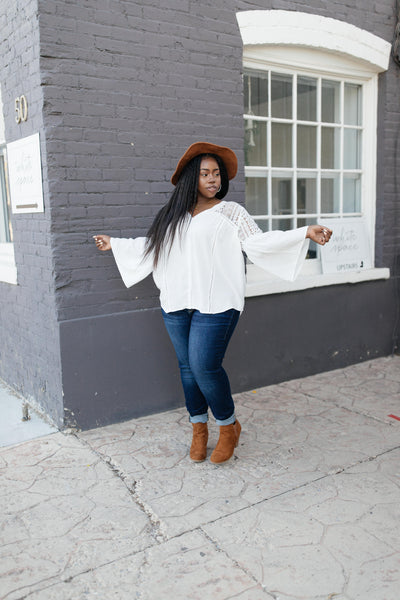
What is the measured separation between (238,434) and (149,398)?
90 cm

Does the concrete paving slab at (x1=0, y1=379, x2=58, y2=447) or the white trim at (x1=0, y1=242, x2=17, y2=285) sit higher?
the white trim at (x1=0, y1=242, x2=17, y2=285)

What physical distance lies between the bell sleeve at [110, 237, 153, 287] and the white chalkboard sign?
228cm

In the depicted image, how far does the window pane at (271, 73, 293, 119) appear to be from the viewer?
15.5ft

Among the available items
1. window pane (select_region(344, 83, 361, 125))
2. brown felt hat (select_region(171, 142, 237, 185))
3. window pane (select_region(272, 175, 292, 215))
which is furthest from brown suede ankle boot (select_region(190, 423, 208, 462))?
window pane (select_region(344, 83, 361, 125))

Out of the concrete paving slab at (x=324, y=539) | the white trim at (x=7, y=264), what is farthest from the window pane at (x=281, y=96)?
the concrete paving slab at (x=324, y=539)

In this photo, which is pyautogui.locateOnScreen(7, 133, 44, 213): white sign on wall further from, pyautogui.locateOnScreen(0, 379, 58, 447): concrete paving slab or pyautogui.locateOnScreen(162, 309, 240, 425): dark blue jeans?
pyautogui.locateOnScreen(0, 379, 58, 447): concrete paving slab

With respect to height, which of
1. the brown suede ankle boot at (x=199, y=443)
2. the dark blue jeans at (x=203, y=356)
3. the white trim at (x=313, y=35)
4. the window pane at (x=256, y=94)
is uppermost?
the white trim at (x=313, y=35)

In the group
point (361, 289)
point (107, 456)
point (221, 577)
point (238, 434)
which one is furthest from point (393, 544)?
point (361, 289)

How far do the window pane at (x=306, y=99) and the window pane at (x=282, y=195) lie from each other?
0.62 meters

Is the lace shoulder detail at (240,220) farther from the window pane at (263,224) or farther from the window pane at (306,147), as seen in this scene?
the window pane at (306,147)

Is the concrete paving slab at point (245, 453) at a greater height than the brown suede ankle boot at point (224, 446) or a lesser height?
lesser

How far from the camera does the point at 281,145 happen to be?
16.0 feet

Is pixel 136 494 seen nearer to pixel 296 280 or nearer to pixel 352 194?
pixel 296 280

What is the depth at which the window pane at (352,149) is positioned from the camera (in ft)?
17.5
